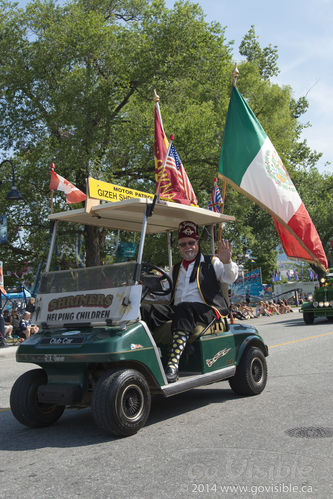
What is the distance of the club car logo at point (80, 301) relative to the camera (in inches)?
204

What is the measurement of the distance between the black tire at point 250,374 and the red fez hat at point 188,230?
5.09 ft

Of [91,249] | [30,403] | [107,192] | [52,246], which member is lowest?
[30,403]

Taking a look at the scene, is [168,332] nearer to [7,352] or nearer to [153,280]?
[153,280]

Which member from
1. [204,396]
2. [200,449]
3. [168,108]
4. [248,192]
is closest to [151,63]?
[168,108]

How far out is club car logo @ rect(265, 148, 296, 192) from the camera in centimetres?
717

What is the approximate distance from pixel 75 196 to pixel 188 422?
4.30 m

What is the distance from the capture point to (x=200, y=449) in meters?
4.32

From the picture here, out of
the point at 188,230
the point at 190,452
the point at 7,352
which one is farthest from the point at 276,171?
the point at 7,352

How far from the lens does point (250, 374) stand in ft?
20.8

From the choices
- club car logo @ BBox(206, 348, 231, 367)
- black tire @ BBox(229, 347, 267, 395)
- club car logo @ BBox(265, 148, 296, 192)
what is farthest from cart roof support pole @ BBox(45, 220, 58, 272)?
club car logo @ BBox(265, 148, 296, 192)

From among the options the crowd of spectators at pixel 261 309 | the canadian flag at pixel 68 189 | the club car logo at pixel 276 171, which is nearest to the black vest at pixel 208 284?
the club car logo at pixel 276 171

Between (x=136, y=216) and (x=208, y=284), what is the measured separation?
111 centimetres

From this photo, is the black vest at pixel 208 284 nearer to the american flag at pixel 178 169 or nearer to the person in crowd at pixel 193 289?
the person in crowd at pixel 193 289

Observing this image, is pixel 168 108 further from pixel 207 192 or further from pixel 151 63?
pixel 207 192
